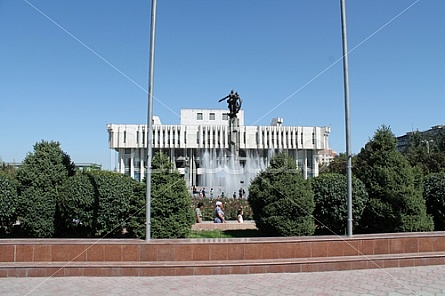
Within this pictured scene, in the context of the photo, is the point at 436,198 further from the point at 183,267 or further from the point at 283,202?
the point at 183,267

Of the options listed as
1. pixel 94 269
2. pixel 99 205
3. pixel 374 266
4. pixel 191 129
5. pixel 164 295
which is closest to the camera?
pixel 164 295

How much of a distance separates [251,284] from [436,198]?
282 inches

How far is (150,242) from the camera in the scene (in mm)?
8633

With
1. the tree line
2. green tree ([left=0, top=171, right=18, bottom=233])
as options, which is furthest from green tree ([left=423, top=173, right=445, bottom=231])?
green tree ([left=0, top=171, right=18, bottom=233])

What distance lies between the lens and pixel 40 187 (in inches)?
397

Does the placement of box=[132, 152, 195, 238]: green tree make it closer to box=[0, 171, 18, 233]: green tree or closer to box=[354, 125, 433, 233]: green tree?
box=[0, 171, 18, 233]: green tree

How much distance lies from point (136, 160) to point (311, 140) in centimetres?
3452

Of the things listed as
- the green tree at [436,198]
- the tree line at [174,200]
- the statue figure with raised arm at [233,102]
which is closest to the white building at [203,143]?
the statue figure with raised arm at [233,102]

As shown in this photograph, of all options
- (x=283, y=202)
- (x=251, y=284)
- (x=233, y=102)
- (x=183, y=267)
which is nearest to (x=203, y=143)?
(x=233, y=102)

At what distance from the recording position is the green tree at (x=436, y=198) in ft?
38.5

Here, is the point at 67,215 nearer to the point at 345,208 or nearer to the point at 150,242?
the point at 150,242

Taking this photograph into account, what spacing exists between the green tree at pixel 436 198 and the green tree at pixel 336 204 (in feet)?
8.52

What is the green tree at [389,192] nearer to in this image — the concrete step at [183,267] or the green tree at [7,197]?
the concrete step at [183,267]

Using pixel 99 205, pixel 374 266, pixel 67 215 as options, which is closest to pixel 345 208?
pixel 374 266
